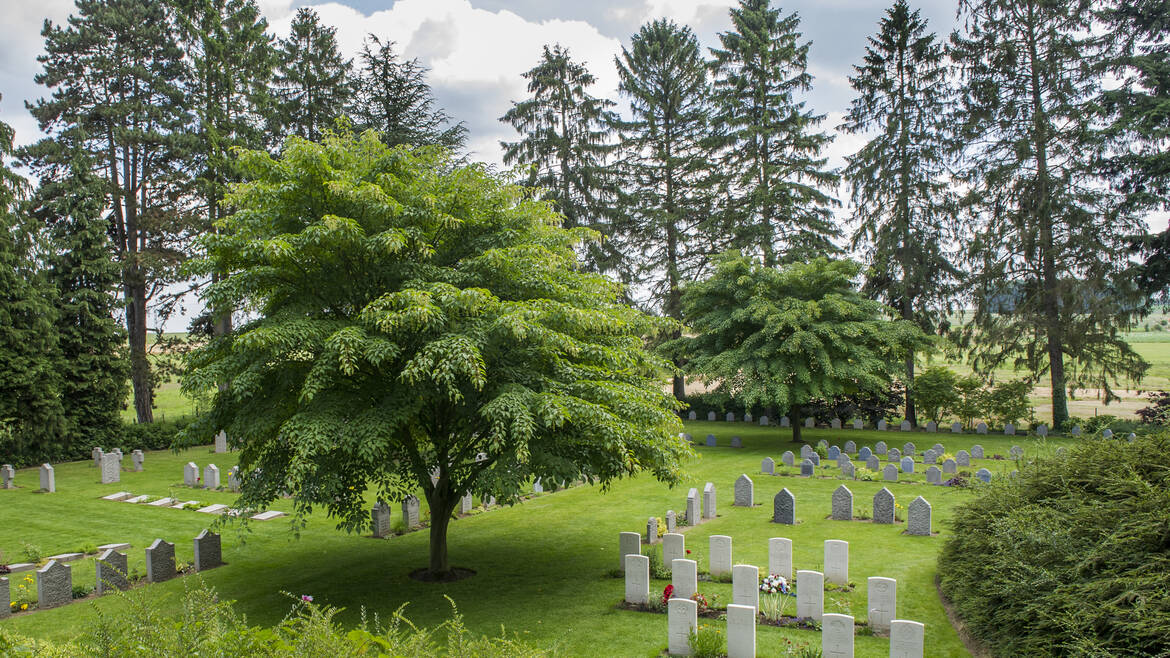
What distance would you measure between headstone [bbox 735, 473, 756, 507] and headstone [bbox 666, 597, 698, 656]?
327 inches

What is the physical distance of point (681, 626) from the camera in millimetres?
8133

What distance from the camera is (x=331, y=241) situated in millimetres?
9422

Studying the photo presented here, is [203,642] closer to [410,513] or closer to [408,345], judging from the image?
[408,345]

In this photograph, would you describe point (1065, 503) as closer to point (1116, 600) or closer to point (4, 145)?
point (1116, 600)

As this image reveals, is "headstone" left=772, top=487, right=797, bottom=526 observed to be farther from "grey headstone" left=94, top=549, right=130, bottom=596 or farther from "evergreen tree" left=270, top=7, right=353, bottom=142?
"evergreen tree" left=270, top=7, right=353, bottom=142

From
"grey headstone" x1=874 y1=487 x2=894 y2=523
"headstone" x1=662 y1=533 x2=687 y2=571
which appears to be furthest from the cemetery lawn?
"headstone" x1=662 y1=533 x2=687 y2=571

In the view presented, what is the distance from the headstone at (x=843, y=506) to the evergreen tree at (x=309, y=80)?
2273 centimetres

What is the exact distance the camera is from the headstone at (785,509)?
14281 mm

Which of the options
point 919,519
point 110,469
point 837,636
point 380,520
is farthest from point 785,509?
point 110,469

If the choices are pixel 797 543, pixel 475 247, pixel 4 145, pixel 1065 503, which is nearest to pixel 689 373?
pixel 797 543

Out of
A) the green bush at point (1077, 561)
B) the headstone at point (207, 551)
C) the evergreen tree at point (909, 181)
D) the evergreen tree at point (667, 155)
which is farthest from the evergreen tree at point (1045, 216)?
the headstone at point (207, 551)

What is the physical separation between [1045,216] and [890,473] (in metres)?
14.1

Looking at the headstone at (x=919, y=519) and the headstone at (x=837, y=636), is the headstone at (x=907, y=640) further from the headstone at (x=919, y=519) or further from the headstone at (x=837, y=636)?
the headstone at (x=919, y=519)

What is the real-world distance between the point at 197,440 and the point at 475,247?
4.77m
